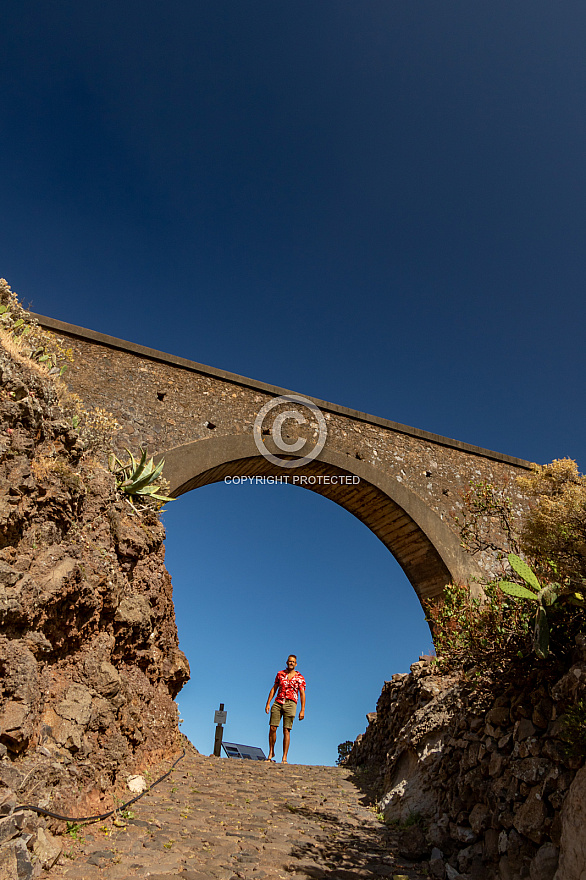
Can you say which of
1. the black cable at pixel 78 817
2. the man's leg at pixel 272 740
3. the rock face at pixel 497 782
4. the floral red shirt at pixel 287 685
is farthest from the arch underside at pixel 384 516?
the black cable at pixel 78 817

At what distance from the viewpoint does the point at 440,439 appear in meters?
10.7

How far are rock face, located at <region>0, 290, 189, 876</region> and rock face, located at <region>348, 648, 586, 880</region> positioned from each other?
2485mm

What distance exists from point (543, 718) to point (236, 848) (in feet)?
7.70

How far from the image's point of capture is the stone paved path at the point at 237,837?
344 centimetres

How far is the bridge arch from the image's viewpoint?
8.93 metres

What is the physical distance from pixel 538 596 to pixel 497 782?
4.13ft

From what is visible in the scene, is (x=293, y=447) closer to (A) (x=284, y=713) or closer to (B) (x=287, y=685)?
(B) (x=287, y=685)

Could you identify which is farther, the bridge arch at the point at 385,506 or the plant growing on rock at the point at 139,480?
the bridge arch at the point at 385,506

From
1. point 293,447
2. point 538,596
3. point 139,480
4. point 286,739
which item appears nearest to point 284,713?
point 286,739

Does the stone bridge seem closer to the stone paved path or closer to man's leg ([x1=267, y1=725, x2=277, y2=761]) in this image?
man's leg ([x1=267, y1=725, x2=277, y2=761])

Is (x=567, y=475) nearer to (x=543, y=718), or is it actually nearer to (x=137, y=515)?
(x=543, y=718)

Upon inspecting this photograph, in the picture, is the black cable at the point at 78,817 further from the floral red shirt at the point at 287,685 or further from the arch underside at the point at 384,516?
the arch underside at the point at 384,516

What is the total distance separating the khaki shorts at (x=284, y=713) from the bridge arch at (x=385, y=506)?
3323 millimetres

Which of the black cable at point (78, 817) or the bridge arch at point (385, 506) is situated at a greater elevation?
the bridge arch at point (385, 506)
